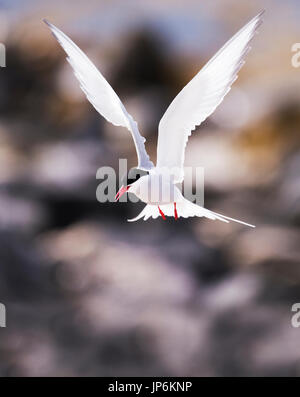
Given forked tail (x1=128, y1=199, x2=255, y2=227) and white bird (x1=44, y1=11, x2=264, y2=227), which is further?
forked tail (x1=128, y1=199, x2=255, y2=227)

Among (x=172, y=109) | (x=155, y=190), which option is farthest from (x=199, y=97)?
(x=155, y=190)

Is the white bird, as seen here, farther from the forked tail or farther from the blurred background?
the blurred background

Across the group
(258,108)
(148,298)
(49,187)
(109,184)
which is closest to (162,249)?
(148,298)

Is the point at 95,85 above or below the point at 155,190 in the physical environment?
above

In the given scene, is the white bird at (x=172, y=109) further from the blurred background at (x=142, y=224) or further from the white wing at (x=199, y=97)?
the blurred background at (x=142, y=224)

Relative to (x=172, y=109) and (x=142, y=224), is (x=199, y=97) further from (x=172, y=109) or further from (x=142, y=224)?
(x=142, y=224)

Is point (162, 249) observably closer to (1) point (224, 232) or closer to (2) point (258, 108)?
(1) point (224, 232)

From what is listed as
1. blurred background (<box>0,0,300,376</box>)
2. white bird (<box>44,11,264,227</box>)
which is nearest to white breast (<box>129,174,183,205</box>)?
white bird (<box>44,11,264,227</box>)
